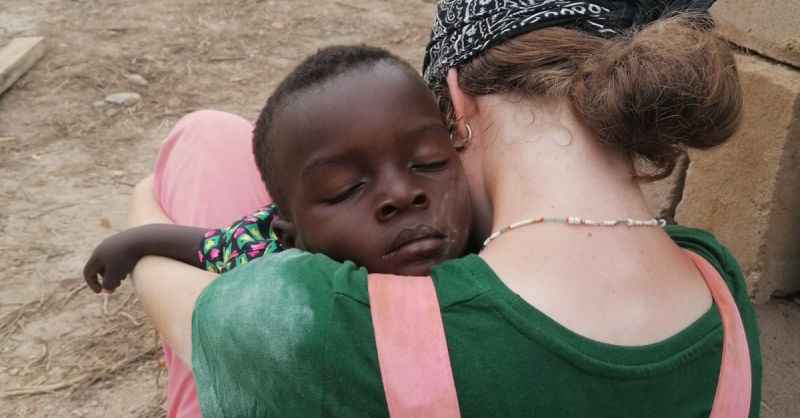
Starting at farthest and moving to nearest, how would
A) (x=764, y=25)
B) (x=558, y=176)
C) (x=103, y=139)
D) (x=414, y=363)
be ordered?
(x=103, y=139) < (x=764, y=25) < (x=558, y=176) < (x=414, y=363)

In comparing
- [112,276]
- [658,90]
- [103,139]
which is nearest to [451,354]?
[658,90]

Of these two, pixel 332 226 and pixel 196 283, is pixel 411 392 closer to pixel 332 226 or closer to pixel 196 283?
pixel 332 226

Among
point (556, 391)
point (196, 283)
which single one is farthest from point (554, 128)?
point (196, 283)

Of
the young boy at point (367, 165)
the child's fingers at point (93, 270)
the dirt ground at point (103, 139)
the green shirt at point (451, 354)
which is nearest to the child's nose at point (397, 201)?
the young boy at point (367, 165)

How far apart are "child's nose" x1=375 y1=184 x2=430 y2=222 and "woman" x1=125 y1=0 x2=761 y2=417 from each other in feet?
0.57

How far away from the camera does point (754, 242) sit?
2887 mm

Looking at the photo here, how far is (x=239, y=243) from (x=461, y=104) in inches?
25.9

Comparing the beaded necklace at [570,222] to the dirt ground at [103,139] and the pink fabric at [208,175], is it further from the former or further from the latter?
the dirt ground at [103,139]

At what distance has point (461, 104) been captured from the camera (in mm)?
1815

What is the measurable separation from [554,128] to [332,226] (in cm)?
49

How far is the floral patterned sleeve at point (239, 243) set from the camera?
1960 mm

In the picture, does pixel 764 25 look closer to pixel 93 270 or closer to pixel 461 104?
pixel 461 104

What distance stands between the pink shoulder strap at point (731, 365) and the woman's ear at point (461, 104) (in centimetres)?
63

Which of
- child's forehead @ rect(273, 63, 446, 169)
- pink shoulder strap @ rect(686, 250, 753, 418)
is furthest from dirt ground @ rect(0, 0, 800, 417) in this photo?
child's forehead @ rect(273, 63, 446, 169)
